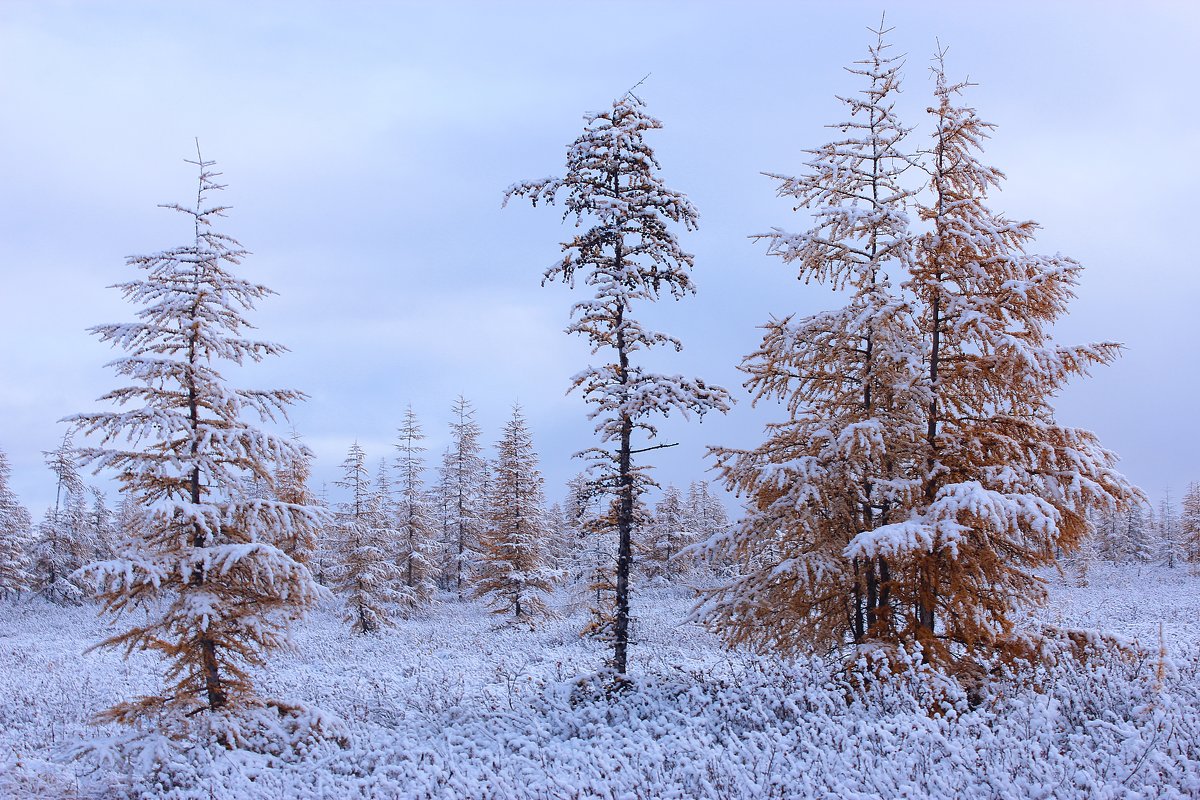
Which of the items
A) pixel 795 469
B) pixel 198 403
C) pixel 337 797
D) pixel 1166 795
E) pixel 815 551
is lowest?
pixel 337 797

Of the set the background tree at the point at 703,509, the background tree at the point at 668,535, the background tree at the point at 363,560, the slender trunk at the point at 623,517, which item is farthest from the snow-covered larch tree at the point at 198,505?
the background tree at the point at 703,509

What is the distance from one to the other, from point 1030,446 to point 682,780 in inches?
272

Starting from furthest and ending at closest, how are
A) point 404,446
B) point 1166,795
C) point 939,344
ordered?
point 404,446 < point 939,344 < point 1166,795

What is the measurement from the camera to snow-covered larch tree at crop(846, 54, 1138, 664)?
Answer: 8930 mm

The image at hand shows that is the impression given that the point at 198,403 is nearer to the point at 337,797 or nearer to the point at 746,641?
the point at 337,797

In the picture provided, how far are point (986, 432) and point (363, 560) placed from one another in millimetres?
27087

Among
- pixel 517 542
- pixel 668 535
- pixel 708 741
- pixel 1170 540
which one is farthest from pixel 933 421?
pixel 1170 540

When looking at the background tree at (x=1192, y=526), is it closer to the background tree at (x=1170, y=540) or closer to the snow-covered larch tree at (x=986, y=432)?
the background tree at (x=1170, y=540)

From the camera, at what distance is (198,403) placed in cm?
1082

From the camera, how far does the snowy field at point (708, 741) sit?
17.9ft

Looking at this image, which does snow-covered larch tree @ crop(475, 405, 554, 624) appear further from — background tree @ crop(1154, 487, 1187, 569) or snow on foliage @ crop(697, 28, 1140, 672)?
background tree @ crop(1154, 487, 1187, 569)

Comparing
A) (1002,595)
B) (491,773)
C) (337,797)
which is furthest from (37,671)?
(1002,595)

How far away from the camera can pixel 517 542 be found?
30578 mm

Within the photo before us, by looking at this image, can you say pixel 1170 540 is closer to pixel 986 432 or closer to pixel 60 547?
pixel 986 432
